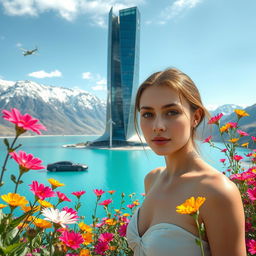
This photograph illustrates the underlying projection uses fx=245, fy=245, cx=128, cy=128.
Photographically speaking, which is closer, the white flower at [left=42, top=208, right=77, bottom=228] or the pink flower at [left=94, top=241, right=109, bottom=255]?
the white flower at [left=42, top=208, right=77, bottom=228]

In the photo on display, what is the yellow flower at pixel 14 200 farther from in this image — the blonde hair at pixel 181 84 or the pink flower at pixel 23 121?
the blonde hair at pixel 181 84

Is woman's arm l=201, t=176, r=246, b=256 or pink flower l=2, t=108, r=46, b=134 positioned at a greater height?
pink flower l=2, t=108, r=46, b=134

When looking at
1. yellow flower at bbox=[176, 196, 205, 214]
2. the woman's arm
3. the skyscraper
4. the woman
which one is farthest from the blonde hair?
the skyscraper

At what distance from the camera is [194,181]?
950 mm

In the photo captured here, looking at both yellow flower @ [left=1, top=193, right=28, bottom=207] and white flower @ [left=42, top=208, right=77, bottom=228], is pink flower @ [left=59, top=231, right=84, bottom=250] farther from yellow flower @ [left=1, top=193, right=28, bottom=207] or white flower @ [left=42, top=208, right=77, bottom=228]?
yellow flower @ [left=1, top=193, right=28, bottom=207]

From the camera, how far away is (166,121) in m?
1.02

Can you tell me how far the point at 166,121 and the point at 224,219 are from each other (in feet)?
1.39

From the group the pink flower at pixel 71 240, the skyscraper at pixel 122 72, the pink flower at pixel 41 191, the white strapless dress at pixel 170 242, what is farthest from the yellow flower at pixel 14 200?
the skyscraper at pixel 122 72

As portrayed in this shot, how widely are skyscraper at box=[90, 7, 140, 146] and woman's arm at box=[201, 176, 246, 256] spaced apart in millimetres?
33676

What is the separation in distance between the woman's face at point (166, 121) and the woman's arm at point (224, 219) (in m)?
0.26

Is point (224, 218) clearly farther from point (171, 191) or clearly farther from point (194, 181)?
point (171, 191)

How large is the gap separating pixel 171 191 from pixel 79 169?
1300 cm

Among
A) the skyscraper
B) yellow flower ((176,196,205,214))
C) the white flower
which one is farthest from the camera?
the skyscraper

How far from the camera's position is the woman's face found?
101 centimetres
